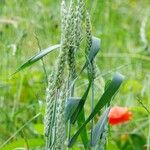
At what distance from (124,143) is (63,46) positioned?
1305mm

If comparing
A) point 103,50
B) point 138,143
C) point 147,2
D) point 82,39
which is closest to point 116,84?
point 82,39

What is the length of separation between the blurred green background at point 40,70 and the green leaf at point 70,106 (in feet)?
0.93

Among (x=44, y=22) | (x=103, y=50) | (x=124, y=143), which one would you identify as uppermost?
(x=44, y=22)

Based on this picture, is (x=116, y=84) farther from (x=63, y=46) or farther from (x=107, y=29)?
(x=107, y=29)

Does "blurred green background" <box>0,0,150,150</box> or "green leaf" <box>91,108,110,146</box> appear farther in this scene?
"blurred green background" <box>0,0,150,150</box>

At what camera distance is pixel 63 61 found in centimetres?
109

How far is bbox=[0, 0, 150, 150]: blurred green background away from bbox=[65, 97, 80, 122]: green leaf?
284 mm

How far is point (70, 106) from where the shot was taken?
115 cm

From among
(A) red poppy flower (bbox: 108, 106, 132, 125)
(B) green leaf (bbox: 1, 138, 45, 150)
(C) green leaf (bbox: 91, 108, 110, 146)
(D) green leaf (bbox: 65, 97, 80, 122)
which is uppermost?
(D) green leaf (bbox: 65, 97, 80, 122)

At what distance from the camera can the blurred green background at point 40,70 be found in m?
2.16

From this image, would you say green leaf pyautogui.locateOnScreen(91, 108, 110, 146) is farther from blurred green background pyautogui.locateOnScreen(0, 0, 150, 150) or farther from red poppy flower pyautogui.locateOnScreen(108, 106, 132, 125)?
red poppy flower pyautogui.locateOnScreen(108, 106, 132, 125)

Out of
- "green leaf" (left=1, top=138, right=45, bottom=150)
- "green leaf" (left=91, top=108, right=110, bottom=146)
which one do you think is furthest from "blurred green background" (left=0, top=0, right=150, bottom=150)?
"green leaf" (left=91, top=108, right=110, bottom=146)

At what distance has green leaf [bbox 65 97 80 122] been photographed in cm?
115

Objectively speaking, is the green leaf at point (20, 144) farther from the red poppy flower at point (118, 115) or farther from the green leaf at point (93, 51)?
the red poppy flower at point (118, 115)
